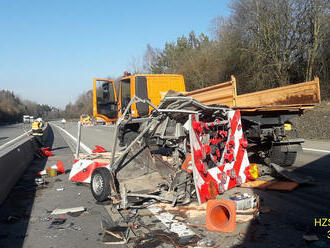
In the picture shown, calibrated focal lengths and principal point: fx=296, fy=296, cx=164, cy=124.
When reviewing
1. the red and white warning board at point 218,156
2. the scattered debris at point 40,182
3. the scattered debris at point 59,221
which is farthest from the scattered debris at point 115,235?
the scattered debris at point 40,182

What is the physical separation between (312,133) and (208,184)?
1136 centimetres

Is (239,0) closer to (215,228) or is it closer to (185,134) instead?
(185,134)

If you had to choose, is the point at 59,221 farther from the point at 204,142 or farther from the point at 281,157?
the point at 281,157

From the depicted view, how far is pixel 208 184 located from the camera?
16.2 feet

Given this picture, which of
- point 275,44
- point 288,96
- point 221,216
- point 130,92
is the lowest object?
point 221,216

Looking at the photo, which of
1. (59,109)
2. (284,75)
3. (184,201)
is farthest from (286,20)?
(59,109)

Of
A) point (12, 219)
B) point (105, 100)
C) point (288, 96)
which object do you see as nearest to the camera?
point (12, 219)

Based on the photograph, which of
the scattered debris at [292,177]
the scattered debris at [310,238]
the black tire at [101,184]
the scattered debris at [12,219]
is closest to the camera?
the scattered debris at [310,238]

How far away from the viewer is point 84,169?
20.9ft

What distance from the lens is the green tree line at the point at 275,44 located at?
715 inches

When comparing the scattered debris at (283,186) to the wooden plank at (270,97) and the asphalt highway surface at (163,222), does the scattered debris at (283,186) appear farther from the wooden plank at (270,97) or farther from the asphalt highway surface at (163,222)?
the wooden plank at (270,97)

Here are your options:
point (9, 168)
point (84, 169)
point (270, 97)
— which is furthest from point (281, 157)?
point (9, 168)

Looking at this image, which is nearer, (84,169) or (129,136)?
(84,169)

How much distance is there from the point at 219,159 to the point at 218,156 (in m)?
0.13
